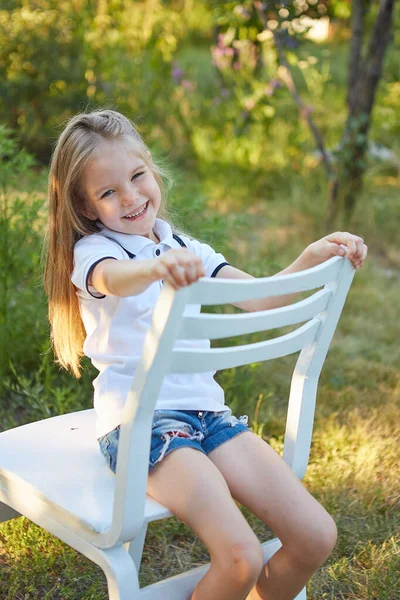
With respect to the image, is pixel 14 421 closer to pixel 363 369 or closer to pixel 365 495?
pixel 365 495

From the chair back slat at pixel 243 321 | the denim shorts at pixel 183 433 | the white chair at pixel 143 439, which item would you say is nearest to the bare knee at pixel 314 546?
the white chair at pixel 143 439

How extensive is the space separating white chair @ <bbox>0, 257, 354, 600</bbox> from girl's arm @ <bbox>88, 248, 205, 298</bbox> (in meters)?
0.02

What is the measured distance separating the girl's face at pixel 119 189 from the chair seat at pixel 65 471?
0.45 m

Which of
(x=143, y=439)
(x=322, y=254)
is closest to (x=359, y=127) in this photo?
(x=322, y=254)

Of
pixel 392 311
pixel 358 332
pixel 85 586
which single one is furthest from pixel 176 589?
pixel 392 311

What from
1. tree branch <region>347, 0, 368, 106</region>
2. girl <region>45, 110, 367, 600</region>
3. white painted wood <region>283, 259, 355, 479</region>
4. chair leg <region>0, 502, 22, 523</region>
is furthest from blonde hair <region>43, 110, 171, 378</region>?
tree branch <region>347, 0, 368, 106</region>

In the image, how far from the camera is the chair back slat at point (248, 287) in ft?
4.10

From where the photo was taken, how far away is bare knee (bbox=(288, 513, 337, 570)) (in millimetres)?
1528

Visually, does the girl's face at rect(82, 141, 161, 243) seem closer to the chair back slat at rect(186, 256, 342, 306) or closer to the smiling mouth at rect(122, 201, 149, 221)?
the smiling mouth at rect(122, 201, 149, 221)

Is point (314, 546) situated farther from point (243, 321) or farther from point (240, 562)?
point (243, 321)

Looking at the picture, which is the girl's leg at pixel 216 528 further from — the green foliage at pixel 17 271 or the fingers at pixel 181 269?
the green foliage at pixel 17 271

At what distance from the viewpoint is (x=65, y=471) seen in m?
1.58

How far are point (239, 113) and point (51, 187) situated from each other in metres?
4.00

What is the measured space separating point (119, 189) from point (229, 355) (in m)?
0.52
